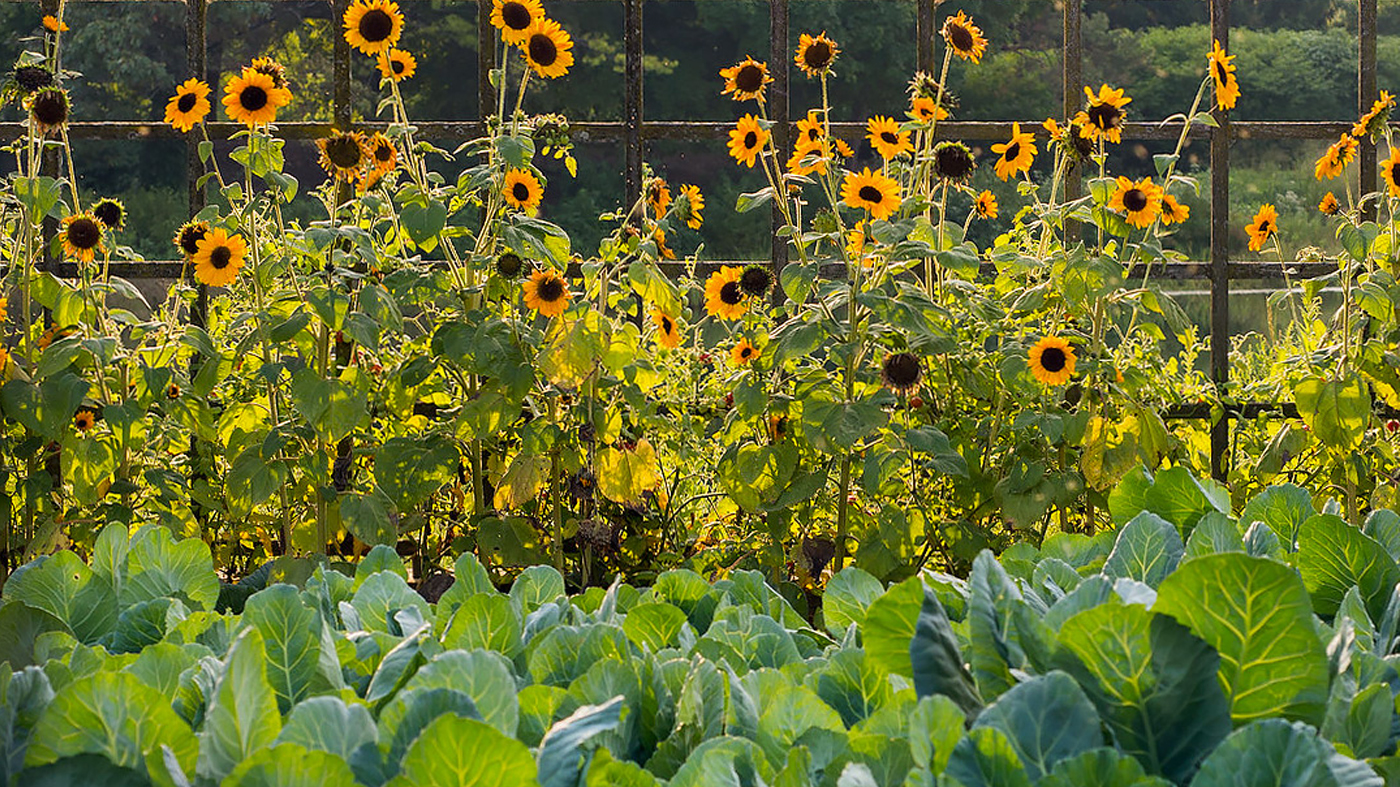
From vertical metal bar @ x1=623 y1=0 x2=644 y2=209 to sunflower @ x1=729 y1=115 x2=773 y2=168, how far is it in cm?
41

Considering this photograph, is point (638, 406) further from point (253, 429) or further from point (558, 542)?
point (253, 429)

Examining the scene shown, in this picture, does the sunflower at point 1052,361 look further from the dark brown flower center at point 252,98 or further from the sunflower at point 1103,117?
the dark brown flower center at point 252,98

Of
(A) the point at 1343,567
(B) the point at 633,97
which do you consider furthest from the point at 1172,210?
(A) the point at 1343,567

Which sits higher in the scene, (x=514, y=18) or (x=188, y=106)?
(x=514, y=18)

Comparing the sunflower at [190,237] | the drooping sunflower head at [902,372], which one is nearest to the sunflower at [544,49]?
the sunflower at [190,237]

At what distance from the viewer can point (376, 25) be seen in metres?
2.41

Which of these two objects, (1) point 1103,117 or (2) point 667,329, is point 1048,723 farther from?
(1) point 1103,117

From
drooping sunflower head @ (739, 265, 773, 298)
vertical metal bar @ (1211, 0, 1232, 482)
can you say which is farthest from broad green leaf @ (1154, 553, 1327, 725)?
vertical metal bar @ (1211, 0, 1232, 482)

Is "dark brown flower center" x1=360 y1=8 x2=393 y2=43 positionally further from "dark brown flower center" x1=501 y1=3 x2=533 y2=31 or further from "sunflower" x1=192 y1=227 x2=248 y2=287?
"sunflower" x1=192 y1=227 x2=248 y2=287

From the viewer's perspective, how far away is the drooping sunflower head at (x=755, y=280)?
96.7 inches

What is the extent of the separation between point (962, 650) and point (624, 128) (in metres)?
2.34

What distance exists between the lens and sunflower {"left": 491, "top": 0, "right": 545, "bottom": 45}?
237cm

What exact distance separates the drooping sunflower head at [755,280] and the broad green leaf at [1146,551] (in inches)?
60.6

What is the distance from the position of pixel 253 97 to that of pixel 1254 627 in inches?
82.2
